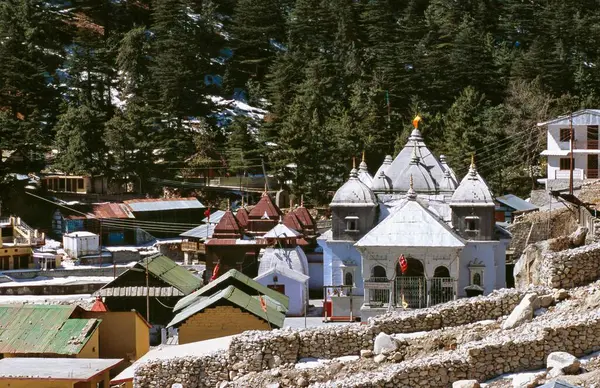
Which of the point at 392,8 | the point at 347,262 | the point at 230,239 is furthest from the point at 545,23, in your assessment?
the point at 347,262

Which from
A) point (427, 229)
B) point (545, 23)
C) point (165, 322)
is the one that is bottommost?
point (165, 322)

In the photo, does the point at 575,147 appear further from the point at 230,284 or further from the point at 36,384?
the point at 36,384

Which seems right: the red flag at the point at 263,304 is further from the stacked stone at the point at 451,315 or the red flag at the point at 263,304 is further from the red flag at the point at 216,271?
the red flag at the point at 216,271

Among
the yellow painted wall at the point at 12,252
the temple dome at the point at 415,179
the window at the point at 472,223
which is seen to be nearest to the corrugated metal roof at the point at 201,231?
the yellow painted wall at the point at 12,252

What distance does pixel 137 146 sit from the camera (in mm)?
62844

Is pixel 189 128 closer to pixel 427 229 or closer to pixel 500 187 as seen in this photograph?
pixel 500 187

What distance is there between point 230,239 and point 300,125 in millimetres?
14470

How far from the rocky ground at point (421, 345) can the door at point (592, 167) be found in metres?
35.1

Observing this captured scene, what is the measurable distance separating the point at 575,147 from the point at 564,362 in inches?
1552

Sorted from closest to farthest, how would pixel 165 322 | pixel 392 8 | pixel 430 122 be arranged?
pixel 165 322, pixel 430 122, pixel 392 8

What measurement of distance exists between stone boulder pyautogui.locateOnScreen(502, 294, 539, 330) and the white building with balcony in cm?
3450

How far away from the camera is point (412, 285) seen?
121 ft

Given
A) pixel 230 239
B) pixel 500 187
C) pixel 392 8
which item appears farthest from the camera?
pixel 392 8

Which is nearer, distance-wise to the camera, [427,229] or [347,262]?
[427,229]
